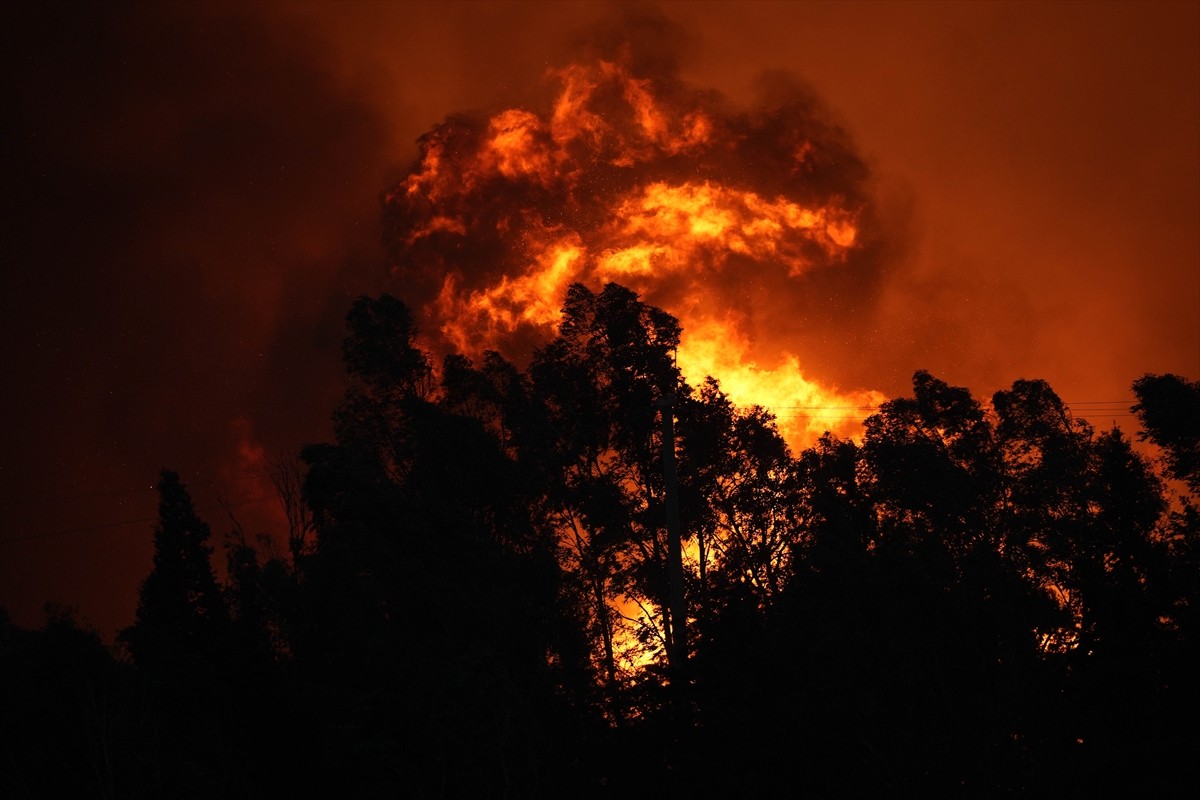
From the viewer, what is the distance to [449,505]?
3406 centimetres

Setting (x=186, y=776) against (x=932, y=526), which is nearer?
(x=186, y=776)

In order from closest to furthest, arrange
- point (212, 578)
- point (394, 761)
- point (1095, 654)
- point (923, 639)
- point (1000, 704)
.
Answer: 1. point (1000, 704)
2. point (923, 639)
3. point (394, 761)
4. point (1095, 654)
5. point (212, 578)

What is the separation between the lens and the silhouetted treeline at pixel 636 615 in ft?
82.9

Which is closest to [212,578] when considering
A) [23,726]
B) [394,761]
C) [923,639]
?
[23,726]

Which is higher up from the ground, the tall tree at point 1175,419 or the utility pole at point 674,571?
the tall tree at point 1175,419

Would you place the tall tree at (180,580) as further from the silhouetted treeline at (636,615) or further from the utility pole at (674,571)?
the utility pole at (674,571)

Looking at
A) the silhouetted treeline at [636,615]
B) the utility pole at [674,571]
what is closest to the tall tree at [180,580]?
the silhouetted treeline at [636,615]

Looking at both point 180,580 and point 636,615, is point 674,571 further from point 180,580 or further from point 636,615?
point 180,580

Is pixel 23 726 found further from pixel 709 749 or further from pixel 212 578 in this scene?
pixel 709 749

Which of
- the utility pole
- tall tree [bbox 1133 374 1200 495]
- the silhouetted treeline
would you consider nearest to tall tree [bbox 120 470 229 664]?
the silhouetted treeline

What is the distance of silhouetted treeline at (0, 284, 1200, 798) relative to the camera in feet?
82.9

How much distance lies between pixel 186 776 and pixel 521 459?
1869 cm

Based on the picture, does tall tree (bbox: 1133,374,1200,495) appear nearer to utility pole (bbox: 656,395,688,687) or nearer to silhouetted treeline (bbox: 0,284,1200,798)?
silhouetted treeline (bbox: 0,284,1200,798)

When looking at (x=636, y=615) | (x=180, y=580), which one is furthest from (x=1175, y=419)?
(x=180, y=580)
